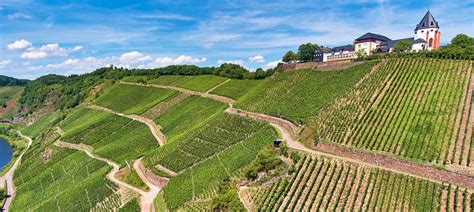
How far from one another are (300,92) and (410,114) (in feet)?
81.9

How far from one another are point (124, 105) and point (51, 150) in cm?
2551

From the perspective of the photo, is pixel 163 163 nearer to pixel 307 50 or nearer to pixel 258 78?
pixel 258 78

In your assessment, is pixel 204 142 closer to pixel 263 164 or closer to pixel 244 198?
pixel 263 164

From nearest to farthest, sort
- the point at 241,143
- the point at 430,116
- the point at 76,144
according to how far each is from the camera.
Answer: the point at 430,116, the point at 241,143, the point at 76,144

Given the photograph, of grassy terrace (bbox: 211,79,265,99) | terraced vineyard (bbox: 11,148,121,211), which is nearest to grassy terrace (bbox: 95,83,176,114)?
grassy terrace (bbox: 211,79,265,99)

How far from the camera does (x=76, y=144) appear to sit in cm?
8869

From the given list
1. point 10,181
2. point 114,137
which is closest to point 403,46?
point 114,137

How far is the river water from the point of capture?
109 m

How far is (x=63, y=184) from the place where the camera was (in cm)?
7094

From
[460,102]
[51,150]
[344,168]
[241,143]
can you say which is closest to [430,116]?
[460,102]

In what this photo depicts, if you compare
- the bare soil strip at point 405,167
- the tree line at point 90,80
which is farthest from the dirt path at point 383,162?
the tree line at point 90,80

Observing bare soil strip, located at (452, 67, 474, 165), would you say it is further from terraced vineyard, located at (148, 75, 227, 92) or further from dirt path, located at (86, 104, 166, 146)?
terraced vineyard, located at (148, 75, 227, 92)

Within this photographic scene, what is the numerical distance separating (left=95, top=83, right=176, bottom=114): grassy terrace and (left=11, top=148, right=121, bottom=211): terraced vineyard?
23789 millimetres

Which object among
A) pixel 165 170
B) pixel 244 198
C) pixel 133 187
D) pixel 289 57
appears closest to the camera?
pixel 244 198
